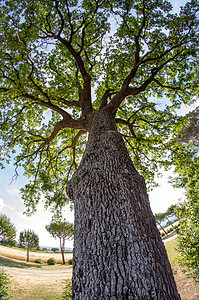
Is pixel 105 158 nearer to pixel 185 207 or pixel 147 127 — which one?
pixel 185 207

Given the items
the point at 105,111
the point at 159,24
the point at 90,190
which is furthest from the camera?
the point at 159,24

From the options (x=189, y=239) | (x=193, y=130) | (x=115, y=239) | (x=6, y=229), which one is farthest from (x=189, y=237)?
(x=6, y=229)

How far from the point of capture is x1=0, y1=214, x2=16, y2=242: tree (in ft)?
111

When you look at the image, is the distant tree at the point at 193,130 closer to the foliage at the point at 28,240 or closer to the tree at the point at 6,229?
the foliage at the point at 28,240

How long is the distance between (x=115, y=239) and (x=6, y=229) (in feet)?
135

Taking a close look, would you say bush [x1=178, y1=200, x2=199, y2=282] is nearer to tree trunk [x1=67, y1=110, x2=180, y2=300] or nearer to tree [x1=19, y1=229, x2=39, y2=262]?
tree trunk [x1=67, y1=110, x2=180, y2=300]

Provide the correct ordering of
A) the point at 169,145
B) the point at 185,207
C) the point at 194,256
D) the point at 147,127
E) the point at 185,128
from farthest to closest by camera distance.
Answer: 1. the point at 185,128
2. the point at 147,127
3. the point at 169,145
4. the point at 185,207
5. the point at 194,256

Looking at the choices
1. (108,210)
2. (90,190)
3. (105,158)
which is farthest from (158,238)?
(105,158)

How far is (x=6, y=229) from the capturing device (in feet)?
112

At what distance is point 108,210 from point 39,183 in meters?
6.43

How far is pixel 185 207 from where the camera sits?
217 inches

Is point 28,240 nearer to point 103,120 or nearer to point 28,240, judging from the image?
point 28,240

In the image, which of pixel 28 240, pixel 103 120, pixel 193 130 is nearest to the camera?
pixel 103 120

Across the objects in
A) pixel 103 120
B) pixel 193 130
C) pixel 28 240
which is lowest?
pixel 28 240
